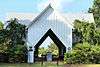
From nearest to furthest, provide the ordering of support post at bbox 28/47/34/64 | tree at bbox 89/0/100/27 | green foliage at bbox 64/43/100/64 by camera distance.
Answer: green foliage at bbox 64/43/100/64 → support post at bbox 28/47/34/64 → tree at bbox 89/0/100/27

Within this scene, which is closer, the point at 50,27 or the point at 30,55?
the point at 30,55

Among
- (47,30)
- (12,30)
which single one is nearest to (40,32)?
(47,30)

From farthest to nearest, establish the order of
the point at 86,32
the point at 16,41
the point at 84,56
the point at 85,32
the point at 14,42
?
1. the point at 85,32
2. the point at 86,32
3. the point at 16,41
4. the point at 14,42
5. the point at 84,56

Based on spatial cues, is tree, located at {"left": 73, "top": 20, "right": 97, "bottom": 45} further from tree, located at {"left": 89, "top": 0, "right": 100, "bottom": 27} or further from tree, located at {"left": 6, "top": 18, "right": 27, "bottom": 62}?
tree, located at {"left": 89, "top": 0, "right": 100, "bottom": 27}

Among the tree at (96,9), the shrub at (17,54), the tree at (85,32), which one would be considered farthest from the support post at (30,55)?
the tree at (96,9)

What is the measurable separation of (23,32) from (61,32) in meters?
4.33

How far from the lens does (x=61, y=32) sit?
134 ft

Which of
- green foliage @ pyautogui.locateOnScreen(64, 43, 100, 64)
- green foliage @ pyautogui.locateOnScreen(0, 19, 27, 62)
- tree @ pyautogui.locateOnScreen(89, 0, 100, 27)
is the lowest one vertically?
green foliage @ pyautogui.locateOnScreen(64, 43, 100, 64)

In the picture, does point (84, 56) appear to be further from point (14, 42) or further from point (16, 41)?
point (16, 41)

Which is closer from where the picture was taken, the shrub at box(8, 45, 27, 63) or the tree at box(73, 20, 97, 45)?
the shrub at box(8, 45, 27, 63)

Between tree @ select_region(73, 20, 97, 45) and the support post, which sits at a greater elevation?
tree @ select_region(73, 20, 97, 45)

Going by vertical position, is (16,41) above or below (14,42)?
above

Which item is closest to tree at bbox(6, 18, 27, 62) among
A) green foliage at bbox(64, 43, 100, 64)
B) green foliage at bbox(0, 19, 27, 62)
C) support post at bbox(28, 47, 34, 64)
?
green foliage at bbox(0, 19, 27, 62)

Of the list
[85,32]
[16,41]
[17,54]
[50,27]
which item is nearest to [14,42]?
[16,41]
